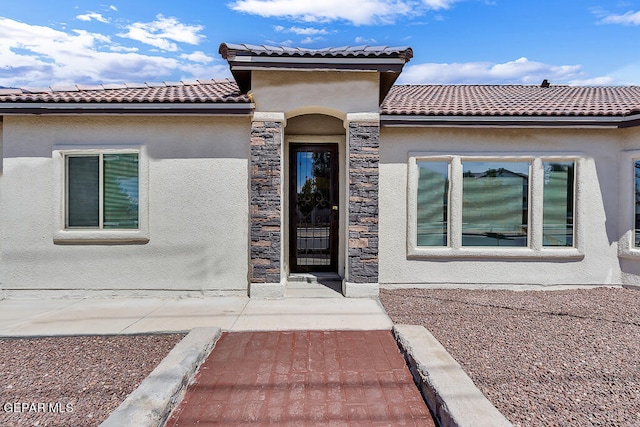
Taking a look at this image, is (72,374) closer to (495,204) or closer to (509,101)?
(495,204)

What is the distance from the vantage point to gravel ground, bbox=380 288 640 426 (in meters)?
3.33

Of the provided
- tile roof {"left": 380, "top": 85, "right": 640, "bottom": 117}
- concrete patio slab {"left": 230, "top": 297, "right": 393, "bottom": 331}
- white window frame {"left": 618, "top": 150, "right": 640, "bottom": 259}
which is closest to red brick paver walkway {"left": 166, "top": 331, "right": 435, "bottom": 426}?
concrete patio slab {"left": 230, "top": 297, "right": 393, "bottom": 331}

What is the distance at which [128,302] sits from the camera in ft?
21.7

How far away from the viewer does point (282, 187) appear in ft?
22.9

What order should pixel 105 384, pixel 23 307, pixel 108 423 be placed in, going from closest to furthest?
1. pixel 108 423
2. pixel 105 384
3. pixel 23 307

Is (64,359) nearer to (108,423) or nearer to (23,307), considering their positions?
(108,423)

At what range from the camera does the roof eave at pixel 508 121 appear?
24.0 feet

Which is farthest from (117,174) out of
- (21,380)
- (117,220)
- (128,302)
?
(21,380)

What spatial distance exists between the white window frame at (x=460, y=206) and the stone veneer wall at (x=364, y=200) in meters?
1.12

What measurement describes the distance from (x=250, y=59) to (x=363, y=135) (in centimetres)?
250

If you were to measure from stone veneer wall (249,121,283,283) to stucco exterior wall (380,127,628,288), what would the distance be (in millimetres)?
2304

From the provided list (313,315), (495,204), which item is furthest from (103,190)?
(495,204)

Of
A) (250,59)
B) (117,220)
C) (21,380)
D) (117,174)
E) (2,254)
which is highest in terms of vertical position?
(250,59)

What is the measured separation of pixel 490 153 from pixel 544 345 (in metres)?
4.25
